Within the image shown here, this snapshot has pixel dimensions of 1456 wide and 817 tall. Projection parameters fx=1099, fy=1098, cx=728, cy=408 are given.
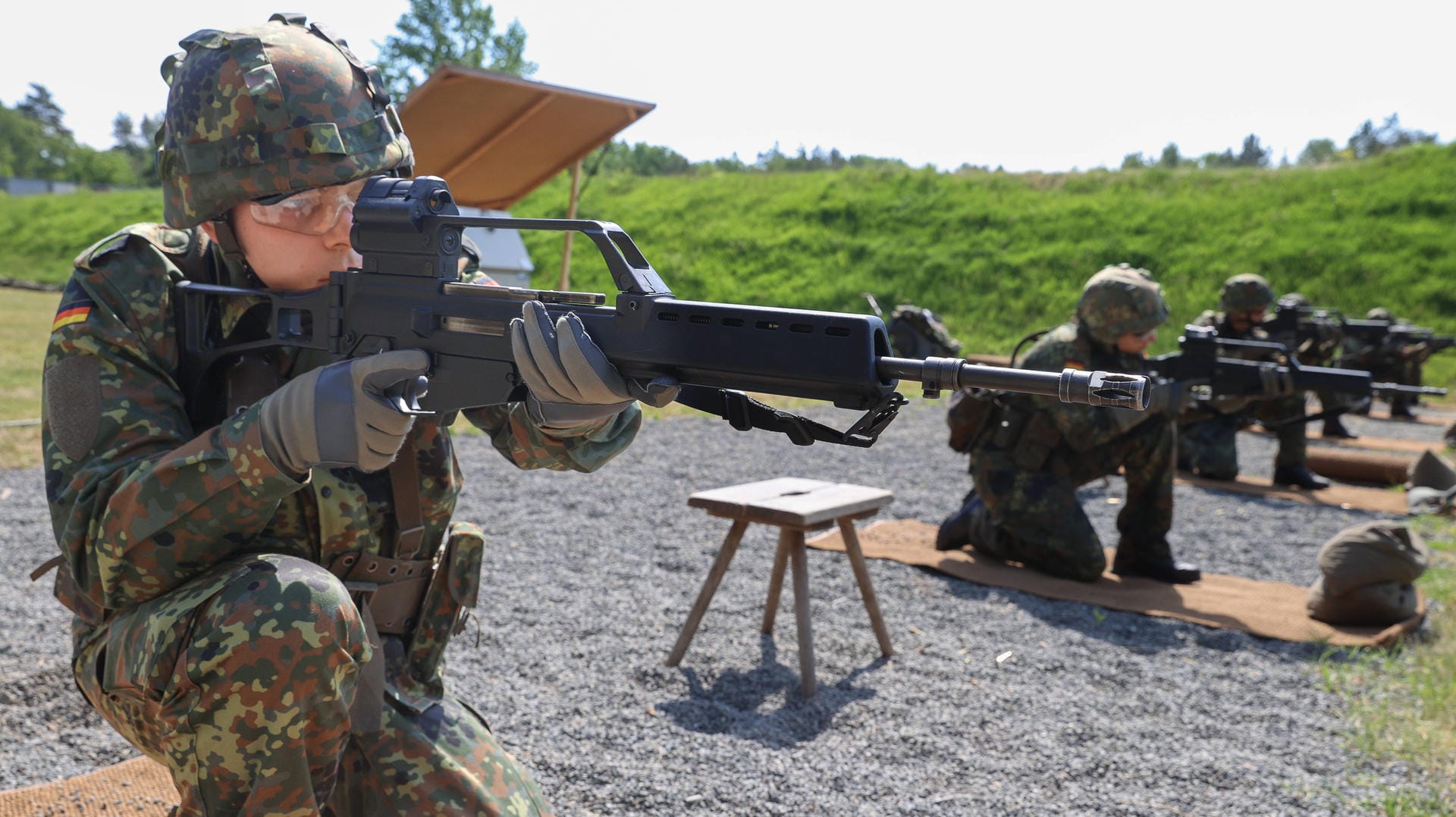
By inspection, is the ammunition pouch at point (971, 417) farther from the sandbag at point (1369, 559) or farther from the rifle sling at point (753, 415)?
the rifle sling at point (753, 415)

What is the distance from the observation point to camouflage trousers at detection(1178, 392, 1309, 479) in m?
9.25

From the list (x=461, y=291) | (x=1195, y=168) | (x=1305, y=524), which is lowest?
(x=1305, y=524)

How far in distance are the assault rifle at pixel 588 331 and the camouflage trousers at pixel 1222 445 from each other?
8.06 meters

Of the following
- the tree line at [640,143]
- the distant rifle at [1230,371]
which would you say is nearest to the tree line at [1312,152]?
the tree line at [640,143]

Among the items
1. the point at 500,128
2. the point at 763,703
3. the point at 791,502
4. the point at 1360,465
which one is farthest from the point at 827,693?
the point at 1360,465

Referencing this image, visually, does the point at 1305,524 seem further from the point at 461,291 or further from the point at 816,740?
the point at 461,291

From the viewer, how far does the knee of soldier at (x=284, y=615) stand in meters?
1.94

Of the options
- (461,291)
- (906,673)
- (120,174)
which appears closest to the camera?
(461,291)

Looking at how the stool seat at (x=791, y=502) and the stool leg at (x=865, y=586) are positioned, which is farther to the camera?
the stool leg at (x=865, y=586)

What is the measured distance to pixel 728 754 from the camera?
3488mm

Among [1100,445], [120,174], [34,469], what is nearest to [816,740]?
[1100,445]

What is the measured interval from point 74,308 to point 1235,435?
30.0 ft

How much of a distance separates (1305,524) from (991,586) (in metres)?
3.37

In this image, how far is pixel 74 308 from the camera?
2.21 metres
